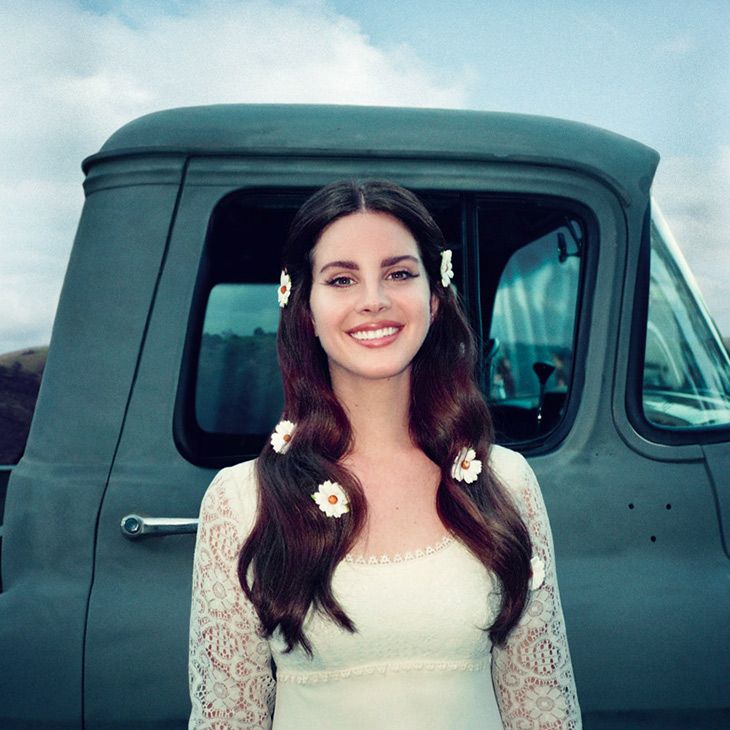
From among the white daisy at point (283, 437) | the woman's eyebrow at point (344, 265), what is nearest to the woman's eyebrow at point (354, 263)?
the woman's eyebrow at point (344, 265)

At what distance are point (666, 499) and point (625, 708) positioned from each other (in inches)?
16.8

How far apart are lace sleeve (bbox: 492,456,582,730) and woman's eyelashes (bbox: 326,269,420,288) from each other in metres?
0.48

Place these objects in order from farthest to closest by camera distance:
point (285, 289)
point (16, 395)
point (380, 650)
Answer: point (16, 395)
point (285, 289)
point (380, 650)

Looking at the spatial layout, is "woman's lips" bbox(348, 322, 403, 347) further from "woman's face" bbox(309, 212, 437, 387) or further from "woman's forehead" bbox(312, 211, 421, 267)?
"woman's forehead" bbox(312, 211, 421, 267)

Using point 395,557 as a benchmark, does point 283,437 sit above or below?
above

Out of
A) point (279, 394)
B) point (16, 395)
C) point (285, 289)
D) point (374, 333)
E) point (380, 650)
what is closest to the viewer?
point (380, 650)

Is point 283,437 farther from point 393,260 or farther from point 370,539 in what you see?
point 393,260

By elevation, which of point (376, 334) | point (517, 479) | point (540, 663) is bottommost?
point (540, 663)

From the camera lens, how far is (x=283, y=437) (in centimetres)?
142

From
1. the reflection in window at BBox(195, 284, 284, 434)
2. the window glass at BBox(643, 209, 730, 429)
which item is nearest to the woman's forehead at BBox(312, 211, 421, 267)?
the reflection in window at BBox(195, 284, 284, 434)

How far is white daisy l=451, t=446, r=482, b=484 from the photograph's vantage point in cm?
137

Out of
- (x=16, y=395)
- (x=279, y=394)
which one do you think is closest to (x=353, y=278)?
(x=279, y=394)

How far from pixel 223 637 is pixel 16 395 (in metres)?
2.38

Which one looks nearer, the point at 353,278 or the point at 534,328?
the point at 353,278
